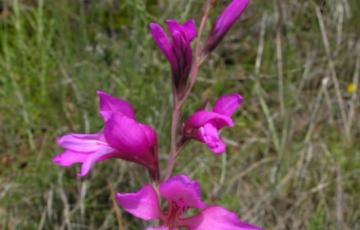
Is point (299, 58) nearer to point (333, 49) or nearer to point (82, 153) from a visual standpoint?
point (333, 49)

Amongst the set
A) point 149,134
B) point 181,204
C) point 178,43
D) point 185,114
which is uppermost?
point 178,43

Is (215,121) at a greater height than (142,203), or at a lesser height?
greater

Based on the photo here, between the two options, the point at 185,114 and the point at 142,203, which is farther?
the point at 185,114

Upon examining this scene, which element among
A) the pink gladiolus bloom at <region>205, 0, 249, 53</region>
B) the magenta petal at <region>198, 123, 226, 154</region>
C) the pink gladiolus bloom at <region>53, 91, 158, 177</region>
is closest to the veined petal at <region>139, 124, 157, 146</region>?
the pink gladiolus bloom at <region>53, 91, 158, 177</region>

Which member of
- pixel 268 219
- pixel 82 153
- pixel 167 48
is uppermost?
pixel 167 48

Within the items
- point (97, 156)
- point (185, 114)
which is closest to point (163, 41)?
point (97, 156)

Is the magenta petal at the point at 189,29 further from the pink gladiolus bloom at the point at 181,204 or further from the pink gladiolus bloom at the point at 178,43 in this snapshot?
the pink gladiolus bloom at the point at 181,204

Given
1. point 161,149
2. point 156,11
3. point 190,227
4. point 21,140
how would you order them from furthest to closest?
point 156,11 < point 21,140 < point 161,149 < point 190,227

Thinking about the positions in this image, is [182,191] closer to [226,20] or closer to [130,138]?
[130,138]

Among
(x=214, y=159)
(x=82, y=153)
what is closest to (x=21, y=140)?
(x=214, y=159)
